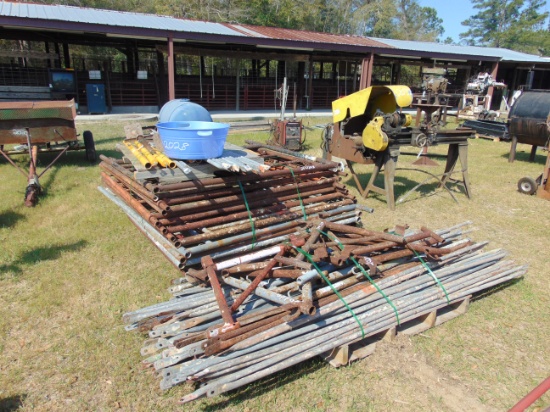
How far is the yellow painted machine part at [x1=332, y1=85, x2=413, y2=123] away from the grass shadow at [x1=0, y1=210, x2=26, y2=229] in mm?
5298

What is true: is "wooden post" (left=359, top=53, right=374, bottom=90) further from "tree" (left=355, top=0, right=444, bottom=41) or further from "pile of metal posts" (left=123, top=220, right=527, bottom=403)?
"tree" (left=355, top=0, right=444, bottom=41)

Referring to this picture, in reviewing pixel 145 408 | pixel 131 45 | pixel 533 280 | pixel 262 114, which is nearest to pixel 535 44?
pixel 262 114

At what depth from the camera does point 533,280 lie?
466 centimetres

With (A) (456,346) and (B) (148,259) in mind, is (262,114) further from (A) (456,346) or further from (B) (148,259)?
(A) (456,346)

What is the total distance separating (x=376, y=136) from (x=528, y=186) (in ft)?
13.3

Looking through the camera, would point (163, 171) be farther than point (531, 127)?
No

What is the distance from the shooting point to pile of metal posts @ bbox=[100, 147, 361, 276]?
3.97 meters

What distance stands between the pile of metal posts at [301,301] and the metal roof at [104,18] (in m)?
13.1

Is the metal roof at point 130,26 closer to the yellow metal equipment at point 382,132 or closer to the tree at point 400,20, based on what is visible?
the yellow metal equipment at point 382,132

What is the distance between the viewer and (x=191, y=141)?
4.16 m

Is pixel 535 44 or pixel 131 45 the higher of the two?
pixel 535 44

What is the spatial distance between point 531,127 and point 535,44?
63.1 meters

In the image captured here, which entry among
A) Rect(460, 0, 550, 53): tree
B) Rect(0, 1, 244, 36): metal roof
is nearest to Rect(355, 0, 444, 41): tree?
Rect(460, 0, 550, 53): tree

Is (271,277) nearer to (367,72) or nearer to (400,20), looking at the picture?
(367,72)
